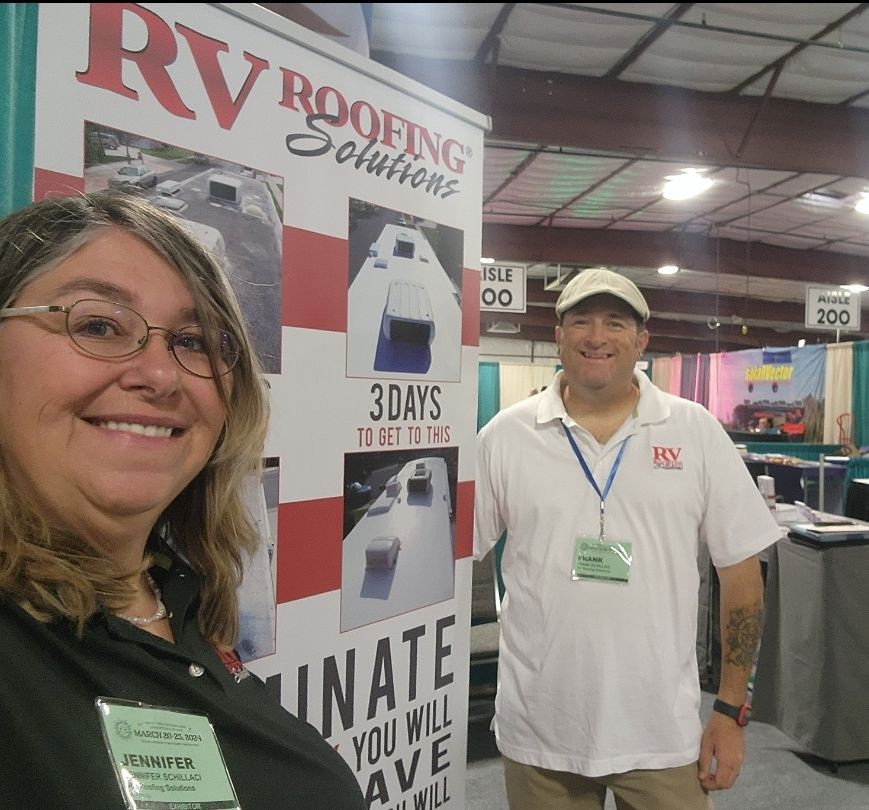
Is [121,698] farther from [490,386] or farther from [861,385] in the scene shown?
[490,386]

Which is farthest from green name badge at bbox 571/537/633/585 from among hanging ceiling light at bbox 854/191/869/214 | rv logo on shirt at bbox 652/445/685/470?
hanging ceiling light at bbox 854/191/869/214

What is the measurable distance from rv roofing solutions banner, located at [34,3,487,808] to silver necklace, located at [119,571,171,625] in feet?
0.85

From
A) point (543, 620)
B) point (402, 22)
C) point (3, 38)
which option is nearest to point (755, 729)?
point (543, 620)

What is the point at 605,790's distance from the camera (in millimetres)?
1531

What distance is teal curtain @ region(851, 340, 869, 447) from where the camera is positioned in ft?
23.7

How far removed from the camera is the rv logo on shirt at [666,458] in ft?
5.13

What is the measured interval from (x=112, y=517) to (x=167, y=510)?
0.23m

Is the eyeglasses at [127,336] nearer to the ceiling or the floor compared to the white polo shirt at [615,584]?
nearer to the ceiling

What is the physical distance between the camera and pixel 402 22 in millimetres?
3734

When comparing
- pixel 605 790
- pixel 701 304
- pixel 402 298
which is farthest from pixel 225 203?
pixel 701 304

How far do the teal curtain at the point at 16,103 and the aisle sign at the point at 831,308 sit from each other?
28.4 ft

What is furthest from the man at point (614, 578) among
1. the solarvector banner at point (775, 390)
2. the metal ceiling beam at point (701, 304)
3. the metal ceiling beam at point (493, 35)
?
the metal ceiling beam at point (701, 304)

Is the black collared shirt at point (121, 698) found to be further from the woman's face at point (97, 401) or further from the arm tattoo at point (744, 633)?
the arm tattoo at point (744, 633)

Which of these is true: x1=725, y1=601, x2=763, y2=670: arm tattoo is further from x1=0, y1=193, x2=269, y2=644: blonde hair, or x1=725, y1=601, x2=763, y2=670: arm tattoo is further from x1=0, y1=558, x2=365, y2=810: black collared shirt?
x1=0, y1=193, x2=269, y2=644: blonde hair
